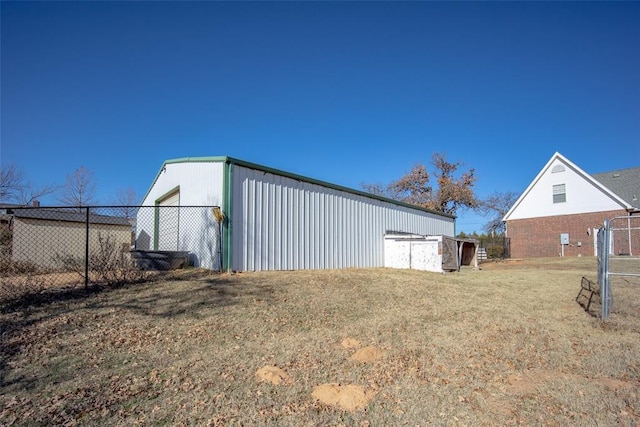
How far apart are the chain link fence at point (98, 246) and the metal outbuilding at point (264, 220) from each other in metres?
0.10

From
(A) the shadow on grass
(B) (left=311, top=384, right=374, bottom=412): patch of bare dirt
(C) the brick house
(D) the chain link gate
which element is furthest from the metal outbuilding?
(C) the brick house

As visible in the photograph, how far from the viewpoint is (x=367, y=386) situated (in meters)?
3.72

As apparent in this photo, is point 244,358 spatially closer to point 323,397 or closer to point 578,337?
point 323,397

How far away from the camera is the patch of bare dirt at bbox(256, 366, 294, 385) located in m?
3.76

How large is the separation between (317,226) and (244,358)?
28.3 feet

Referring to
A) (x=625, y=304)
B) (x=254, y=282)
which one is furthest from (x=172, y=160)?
(x=625, y=304)

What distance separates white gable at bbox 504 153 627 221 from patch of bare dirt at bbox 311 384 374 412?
89.9ft

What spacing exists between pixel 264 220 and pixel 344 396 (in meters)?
7.80

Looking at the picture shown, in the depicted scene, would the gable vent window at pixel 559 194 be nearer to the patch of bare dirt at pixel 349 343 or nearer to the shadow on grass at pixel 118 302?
the shadow on grass at pixel 118 302

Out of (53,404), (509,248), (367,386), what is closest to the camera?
(53,404)

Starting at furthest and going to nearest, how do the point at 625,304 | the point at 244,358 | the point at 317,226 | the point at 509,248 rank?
the point at 509,248 < the point at 317,226 < the point at 625,304 < the point at 244,358

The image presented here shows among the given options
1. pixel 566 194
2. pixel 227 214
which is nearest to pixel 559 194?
pixel 566 194

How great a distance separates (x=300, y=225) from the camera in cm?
1205

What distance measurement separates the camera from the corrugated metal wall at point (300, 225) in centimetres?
1038
